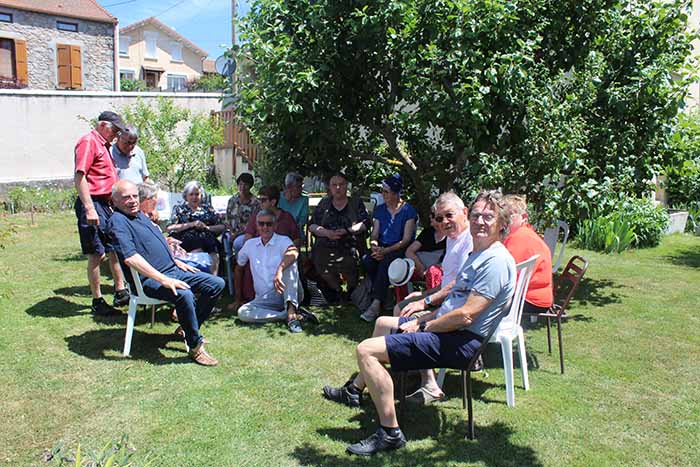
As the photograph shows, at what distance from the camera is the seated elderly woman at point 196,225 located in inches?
235

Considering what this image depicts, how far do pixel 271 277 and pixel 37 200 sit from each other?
8882 millimetres

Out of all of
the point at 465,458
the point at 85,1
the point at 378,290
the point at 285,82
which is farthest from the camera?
the point at 85,1

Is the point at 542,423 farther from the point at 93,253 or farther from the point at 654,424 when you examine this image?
the point at 93,253

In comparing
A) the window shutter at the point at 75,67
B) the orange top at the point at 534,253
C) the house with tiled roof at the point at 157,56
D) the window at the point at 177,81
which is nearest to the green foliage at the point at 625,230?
the orange top at the point at 534,253

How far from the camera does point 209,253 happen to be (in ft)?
19.8

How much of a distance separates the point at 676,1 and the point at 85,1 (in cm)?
2692

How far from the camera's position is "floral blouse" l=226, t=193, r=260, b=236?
6426 mm

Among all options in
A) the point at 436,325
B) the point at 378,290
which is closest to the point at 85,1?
the point at 378,290

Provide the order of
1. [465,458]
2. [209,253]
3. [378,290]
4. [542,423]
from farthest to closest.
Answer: [209,253], [378,290], [542,423], [465,458]

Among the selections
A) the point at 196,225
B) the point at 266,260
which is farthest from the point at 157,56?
the point at 266,260

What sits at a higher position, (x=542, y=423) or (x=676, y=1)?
(x=676, y=1)

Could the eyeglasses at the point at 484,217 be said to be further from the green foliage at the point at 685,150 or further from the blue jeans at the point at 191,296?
the green foliage at the point at 685,150

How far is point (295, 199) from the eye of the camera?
262 inches

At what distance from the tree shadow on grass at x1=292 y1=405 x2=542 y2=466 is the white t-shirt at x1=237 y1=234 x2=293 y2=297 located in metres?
2.17
